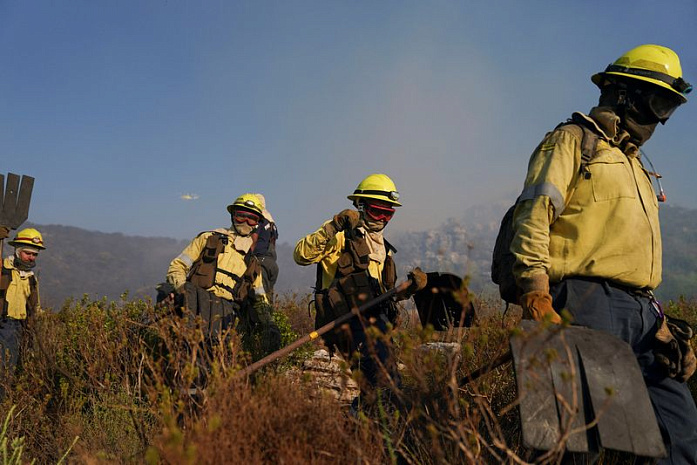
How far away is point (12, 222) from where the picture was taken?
22.6 feet

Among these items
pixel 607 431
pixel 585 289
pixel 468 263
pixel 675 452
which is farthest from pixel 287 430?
pixel 675 452

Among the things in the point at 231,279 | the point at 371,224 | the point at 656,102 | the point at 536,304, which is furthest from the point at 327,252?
the point at 656,102

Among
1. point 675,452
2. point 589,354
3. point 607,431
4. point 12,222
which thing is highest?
point 12,222

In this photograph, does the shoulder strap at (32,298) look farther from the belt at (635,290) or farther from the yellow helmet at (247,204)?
the belt at (635,290)

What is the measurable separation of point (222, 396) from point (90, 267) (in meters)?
141

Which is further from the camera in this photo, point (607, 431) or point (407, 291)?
point (407, 291)

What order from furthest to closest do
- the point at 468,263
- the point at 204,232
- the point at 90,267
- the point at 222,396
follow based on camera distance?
the point at 90,267, the point at 204,232, the point at 222,396, the point at 468,263

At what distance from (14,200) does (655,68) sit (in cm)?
733

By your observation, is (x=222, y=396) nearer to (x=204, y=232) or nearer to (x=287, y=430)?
(x=287, y=430)

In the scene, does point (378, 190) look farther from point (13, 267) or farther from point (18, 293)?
point (13, 267)

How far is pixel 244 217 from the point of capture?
641cm

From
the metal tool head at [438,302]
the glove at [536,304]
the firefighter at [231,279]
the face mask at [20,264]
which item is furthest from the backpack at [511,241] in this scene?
the face mask at [20,264]

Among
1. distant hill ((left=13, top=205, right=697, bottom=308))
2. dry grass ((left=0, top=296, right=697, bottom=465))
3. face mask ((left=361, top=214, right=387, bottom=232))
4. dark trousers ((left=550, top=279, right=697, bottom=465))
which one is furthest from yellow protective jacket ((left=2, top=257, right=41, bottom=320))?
distant hill ((left=13, top=205, right=697, bottom=308))

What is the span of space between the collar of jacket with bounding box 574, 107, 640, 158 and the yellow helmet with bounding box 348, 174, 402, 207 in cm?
225
